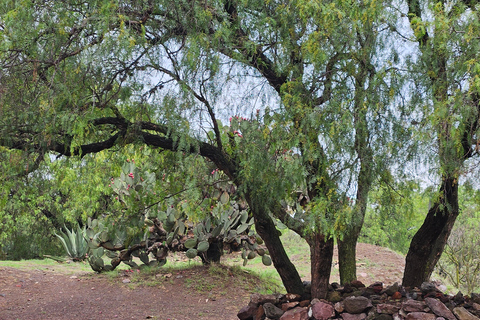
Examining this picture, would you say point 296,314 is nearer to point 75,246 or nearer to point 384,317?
point 384,317

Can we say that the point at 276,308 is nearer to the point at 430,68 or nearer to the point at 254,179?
the point at 254,179

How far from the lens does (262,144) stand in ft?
17.4

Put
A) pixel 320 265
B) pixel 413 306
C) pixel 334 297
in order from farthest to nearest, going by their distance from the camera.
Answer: pixel 320 265 → pixel 334 297 → pixel 413 306

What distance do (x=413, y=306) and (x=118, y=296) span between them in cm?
503

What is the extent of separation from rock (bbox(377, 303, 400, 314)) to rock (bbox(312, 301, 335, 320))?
53cm

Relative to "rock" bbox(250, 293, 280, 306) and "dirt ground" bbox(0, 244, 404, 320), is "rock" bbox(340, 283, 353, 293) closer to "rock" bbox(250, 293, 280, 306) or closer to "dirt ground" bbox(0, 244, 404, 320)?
"rock" bbox(250, 293, 280, 306)

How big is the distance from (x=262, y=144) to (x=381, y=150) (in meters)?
1.20

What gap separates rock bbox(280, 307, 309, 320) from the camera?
608 centimetres

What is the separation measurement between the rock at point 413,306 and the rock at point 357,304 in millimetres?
385

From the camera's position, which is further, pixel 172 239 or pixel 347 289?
pixel 172 239

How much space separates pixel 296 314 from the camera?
20.1ft

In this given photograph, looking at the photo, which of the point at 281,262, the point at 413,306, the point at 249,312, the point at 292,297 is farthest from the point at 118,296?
the point at 413,306

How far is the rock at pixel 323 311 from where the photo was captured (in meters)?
5.88

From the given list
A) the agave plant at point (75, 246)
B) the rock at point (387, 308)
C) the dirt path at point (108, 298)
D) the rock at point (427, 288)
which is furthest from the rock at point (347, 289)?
the agave plant at point (75, 246)
